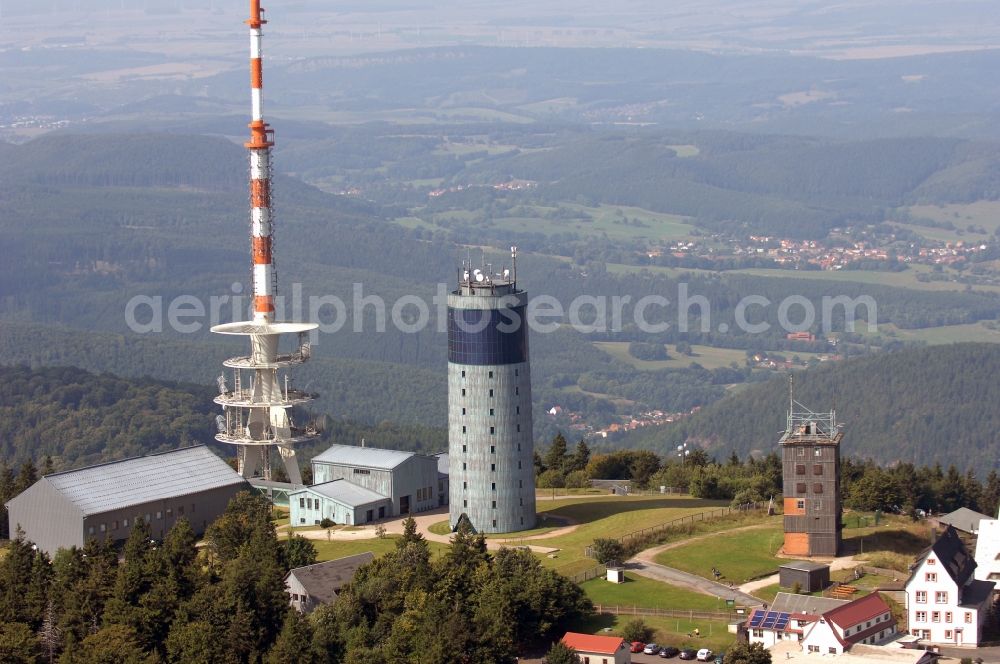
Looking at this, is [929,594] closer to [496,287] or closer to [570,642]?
[570,642]

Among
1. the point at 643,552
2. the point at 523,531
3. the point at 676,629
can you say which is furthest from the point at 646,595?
the point at 523,531

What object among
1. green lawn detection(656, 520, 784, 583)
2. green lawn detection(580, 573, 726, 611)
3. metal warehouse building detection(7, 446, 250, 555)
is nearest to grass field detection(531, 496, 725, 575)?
green lawn detection(580, 573, 726, 611)

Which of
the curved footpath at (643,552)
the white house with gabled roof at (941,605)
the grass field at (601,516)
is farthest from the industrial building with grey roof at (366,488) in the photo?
the white house with gabled roof at (941,605)

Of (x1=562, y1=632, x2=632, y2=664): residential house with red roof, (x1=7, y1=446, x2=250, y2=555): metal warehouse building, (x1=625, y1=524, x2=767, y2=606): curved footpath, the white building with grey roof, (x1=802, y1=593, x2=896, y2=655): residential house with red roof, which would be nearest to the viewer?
(x1=562, y1=632, x2=632, y2=664): residential house with red roof

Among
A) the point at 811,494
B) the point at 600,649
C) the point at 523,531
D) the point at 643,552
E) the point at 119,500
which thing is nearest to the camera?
the point at 600,649

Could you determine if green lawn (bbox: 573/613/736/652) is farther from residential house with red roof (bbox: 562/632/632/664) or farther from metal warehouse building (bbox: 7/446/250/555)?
metal warehouse building (bbox: 7/446/250/555)

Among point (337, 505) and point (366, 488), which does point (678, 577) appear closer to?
point (337, 505)
